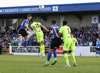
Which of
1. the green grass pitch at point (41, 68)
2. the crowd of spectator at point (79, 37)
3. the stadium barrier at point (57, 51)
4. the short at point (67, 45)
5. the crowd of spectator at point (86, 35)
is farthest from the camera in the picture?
the crowd of spectator at point (79, 37)

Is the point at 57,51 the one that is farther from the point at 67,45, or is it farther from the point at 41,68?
the point at 41,68

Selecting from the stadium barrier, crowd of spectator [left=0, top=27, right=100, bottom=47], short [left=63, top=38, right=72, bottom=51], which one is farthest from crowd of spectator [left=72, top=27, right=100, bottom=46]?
short [left=63, top=38, right=72, bottom=51]

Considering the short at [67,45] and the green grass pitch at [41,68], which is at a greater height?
the short at [67,45]

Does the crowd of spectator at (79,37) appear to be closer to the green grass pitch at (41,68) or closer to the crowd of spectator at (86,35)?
the crowd of spectator at (86,35)

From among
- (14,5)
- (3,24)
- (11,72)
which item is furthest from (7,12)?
(11,72)

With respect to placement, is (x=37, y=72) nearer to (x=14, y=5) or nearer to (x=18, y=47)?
(x=18, y=47)

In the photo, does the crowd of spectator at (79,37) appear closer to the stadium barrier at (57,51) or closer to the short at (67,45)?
the stadium barrier at (57,51)

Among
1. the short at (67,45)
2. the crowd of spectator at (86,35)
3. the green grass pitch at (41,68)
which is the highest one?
the crowd of spectator at (86,35)

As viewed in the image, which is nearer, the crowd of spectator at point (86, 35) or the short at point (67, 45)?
the short at point (67, 45)

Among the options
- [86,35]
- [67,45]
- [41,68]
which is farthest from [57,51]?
[41,68]

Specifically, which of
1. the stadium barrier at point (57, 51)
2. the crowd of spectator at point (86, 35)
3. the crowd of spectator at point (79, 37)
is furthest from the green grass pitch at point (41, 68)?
the crowd of spectator at point (86, 35)

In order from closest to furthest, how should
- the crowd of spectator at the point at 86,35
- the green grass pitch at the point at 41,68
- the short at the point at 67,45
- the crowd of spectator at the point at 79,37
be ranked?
the green grass pitch at the point at 41,68 → the short at the point at 67,45 → the crowd of spectator at the point at 86,35 → the crowd of spectator at the point at 79,37

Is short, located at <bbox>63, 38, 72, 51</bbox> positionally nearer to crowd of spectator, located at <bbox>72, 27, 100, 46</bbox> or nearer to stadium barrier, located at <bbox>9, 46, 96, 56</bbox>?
stadium barrier, located at <bbox>9, 46, 96, 56</bbox>

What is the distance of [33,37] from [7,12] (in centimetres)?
599
